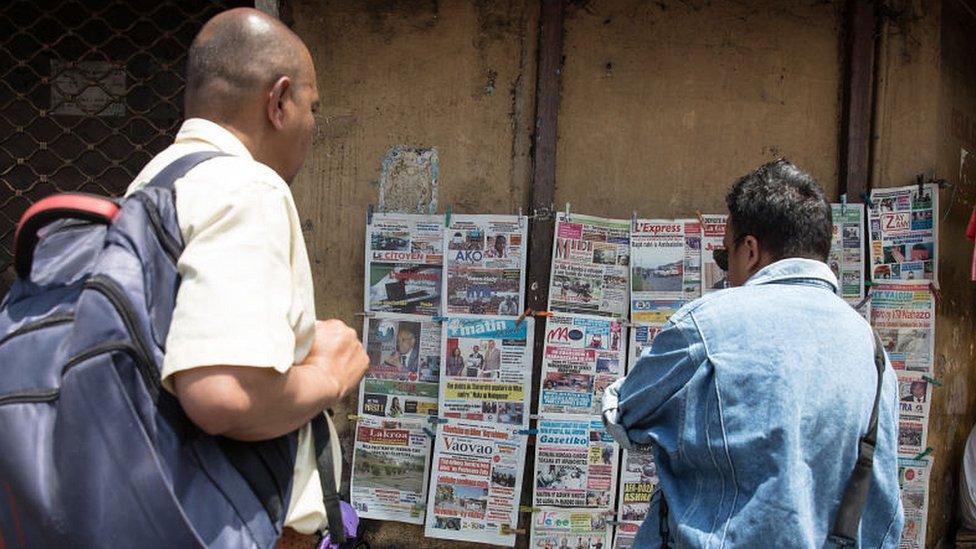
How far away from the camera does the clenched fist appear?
4.00 feet

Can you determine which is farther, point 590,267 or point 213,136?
point 590,267

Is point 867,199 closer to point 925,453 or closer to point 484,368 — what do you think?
point 925,453

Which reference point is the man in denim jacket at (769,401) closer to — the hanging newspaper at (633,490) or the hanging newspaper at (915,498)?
the hanging newspaper at (633,490)

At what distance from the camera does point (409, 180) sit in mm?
3348

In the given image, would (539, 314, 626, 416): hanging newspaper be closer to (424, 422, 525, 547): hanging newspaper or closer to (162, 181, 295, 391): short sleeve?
(424, 422, 525, 547): hanging newspaper

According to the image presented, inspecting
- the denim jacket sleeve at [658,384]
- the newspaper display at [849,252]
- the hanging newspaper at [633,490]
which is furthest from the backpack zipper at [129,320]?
the newspaper display at [849,252]

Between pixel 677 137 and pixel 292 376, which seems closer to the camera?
pixel 292 376

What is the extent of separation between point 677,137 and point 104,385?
2740mm

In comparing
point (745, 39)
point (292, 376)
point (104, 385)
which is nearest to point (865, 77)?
point (745, 39)

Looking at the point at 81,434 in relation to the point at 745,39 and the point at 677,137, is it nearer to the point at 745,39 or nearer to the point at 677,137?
the point at 677,137

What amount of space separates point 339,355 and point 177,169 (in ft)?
1.21

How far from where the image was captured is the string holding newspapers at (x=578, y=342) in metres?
3.19

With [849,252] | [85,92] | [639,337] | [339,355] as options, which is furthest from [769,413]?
[85,92]

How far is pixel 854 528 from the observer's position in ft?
5.27
